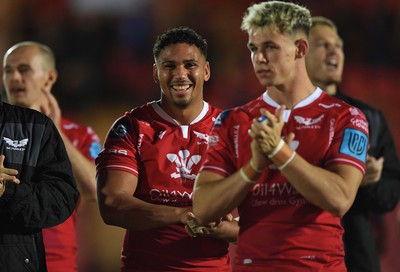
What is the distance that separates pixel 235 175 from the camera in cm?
425

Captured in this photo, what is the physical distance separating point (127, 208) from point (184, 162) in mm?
419

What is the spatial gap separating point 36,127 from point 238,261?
134 cm

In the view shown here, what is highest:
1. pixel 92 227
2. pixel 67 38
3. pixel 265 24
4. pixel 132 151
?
pixel 67 38

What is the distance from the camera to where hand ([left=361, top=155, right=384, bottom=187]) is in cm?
641

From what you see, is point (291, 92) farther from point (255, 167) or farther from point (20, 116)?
point (20, 116)

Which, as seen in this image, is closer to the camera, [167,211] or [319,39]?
[167,211]

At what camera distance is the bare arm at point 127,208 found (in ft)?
17.0

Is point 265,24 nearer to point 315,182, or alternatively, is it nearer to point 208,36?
point 315,182

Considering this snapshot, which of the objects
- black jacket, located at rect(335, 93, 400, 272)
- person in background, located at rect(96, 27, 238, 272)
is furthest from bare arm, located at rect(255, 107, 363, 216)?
black jacket, located at rect(335, 93, 400, 272)

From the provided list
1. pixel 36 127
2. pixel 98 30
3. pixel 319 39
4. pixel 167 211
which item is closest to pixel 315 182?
pixel 167 211

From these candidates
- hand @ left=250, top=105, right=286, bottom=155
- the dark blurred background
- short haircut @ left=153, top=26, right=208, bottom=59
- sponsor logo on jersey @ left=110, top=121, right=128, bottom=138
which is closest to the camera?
hand @ left=250, top=105, right=286, bottom=155

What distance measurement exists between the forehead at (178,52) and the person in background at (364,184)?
1703 mm

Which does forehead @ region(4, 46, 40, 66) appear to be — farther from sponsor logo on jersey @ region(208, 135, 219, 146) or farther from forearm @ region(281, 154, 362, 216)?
forearm @ region(281, 154, 362, 216)

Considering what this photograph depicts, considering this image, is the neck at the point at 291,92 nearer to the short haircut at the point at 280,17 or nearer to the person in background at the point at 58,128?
the short haircut at the point at 280,17
